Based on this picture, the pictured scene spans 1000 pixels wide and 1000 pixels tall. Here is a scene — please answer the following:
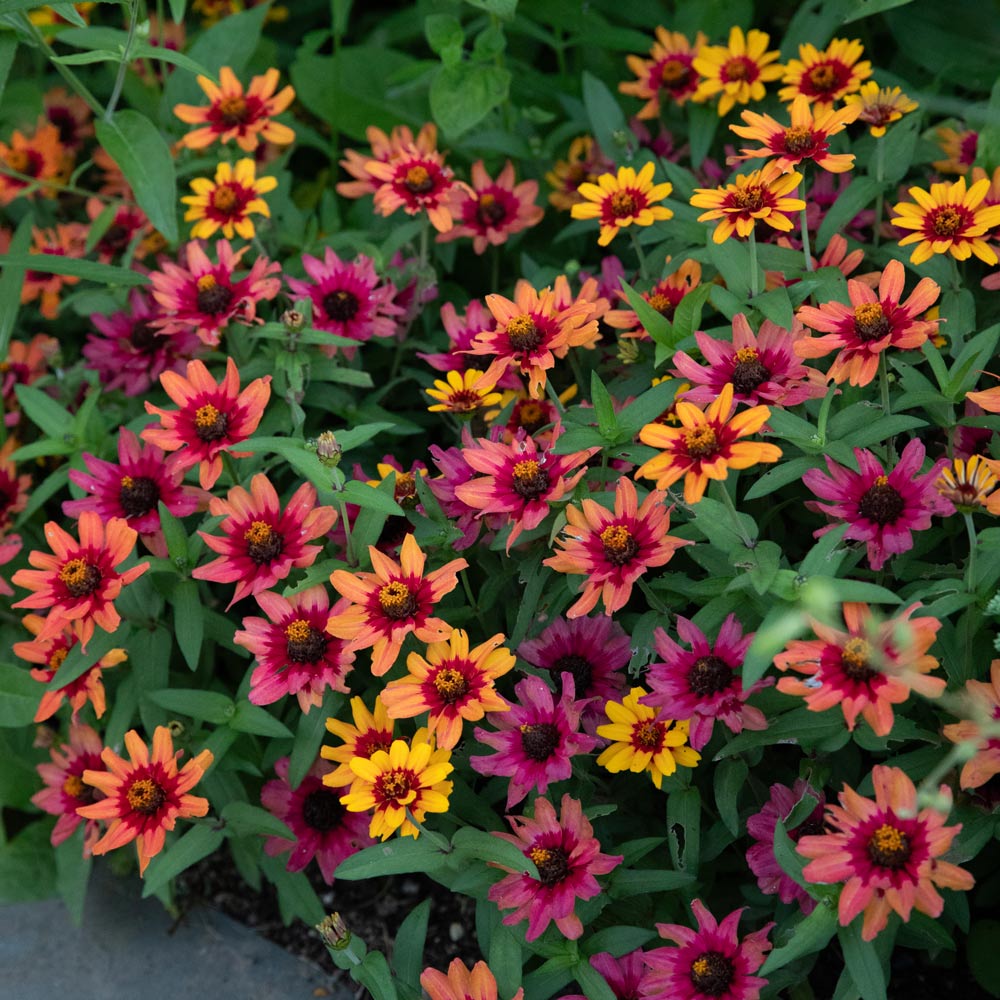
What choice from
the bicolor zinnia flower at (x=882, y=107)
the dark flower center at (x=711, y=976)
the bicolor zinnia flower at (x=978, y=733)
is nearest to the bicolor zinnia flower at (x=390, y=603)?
the dark flower center at (x=711, y=976)

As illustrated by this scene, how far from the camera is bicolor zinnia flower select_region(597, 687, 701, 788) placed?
1.40 metres

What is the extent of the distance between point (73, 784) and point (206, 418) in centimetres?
57

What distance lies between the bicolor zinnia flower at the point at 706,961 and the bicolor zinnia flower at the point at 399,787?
302 mm

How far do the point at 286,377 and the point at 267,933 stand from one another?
2.87 ft

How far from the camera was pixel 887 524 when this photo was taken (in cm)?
136

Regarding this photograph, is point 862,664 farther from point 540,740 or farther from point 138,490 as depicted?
point 138,490

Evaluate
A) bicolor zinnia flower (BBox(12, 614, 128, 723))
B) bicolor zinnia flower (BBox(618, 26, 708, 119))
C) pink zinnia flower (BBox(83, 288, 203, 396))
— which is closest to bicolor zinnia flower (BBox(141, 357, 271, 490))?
bicolor zinnia flower (BBox(12, 614, 128, 723))

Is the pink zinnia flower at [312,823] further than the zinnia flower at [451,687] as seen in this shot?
Yes

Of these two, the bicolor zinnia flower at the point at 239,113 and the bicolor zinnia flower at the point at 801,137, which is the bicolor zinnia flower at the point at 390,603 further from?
the bicolor zinnia flower at the point at 239,113

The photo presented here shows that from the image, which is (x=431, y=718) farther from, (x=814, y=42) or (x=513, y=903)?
(x=814, y=42)

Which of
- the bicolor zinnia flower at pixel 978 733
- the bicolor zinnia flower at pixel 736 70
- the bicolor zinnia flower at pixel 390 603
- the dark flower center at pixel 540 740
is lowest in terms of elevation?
the dark flower center at pixel 540 740

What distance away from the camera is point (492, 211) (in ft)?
6.86

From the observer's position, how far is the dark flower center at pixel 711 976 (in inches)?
52.2

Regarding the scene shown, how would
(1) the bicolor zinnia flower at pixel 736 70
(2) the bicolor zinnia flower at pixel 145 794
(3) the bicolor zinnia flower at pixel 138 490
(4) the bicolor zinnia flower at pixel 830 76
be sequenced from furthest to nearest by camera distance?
(1) the bicolor zinnia flower at pixel 736 70 < (4) the bicolor zinnia flower at pixel 830 76 < (3) the bicolor zinnia flower at pixel 138 490 < (2) the bicolor zinnia flower at pixel 145 794
